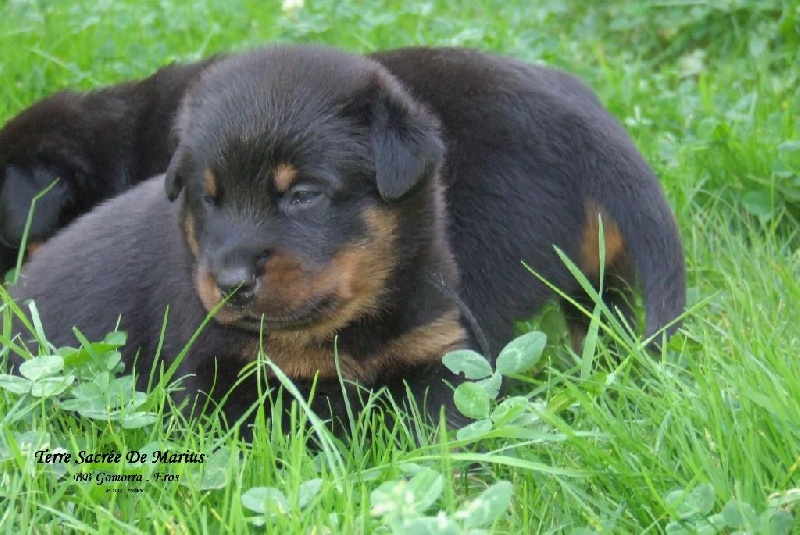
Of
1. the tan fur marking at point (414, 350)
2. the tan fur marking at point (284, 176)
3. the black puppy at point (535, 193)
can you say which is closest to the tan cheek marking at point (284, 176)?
the tan fur marking at point (284, 176)

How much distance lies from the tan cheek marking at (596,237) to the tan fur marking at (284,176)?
1.07m

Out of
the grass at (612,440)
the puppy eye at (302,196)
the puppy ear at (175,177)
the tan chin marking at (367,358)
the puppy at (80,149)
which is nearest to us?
the grass at (612,440)

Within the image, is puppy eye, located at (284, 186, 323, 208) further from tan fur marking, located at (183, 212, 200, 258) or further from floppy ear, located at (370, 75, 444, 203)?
tan fur marking, located at (183, 212, 200, 258)

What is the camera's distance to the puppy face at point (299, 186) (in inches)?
98.9

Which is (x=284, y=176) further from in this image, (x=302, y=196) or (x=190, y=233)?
(x=190, y=233)

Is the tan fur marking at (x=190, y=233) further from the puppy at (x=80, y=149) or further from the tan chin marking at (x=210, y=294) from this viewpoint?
the puppy at (x=80, y=149)

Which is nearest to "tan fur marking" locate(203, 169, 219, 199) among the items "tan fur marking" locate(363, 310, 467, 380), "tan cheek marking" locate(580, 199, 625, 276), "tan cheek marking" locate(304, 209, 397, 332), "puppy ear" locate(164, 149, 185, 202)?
"puppy ear" locate(164, 149, 185, 202)

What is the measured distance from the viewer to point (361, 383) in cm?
285

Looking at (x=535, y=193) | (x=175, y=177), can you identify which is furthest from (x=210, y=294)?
(x=535, y=193)

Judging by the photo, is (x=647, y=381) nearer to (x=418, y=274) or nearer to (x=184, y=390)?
(x=418, y=274)

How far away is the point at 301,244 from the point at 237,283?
0.56 ft

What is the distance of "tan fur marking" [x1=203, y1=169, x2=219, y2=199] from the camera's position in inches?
101

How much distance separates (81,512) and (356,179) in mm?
911

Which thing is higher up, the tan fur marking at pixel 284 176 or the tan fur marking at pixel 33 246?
the tan fur marking at pixel 284 176
